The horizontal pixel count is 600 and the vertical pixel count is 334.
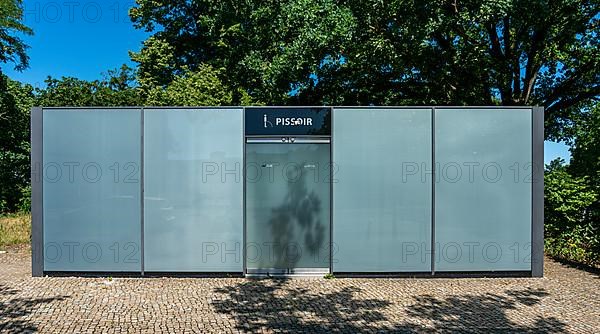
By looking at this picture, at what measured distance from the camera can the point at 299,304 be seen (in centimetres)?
643

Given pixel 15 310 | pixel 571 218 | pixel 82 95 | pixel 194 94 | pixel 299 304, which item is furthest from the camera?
pixel 82 95

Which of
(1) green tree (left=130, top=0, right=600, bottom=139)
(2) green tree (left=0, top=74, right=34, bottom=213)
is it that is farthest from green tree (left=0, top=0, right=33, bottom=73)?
(1) green tree (left=130, top=0, right=600, bottom=139)

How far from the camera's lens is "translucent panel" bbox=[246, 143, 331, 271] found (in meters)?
8.10

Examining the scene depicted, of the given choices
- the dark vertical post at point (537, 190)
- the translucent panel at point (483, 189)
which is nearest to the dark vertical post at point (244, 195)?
the translucent panel at point (483, 189)

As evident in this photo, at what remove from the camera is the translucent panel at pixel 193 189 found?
8.02 m

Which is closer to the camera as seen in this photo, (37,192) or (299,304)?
(299,304)

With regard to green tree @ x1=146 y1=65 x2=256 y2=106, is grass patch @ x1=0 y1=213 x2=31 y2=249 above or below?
below

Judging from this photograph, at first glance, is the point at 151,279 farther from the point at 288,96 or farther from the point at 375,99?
the point at 375,99

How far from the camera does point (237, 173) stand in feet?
26.5

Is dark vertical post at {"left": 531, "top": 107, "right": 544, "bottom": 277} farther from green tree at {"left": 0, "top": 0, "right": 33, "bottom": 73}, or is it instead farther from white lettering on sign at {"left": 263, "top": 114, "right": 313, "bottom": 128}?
green tree at {"left": 0, "top": 0, "right": 33, "bottom": 73}

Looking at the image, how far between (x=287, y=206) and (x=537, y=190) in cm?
473

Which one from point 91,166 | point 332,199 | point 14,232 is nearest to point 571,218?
point 332,199

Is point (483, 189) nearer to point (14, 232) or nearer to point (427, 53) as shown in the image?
point (427, 53)

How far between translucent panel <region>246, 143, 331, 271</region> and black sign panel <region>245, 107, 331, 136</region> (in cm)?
25
